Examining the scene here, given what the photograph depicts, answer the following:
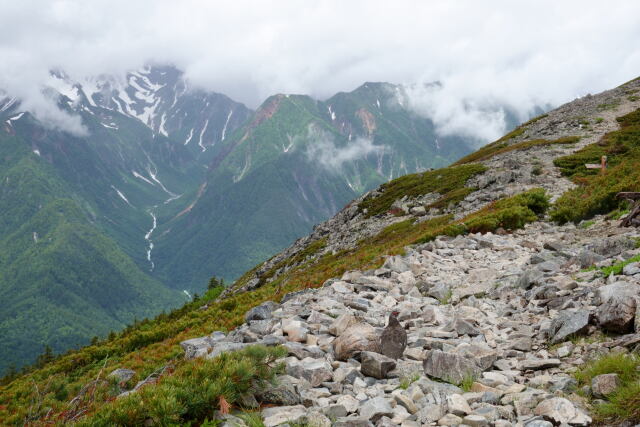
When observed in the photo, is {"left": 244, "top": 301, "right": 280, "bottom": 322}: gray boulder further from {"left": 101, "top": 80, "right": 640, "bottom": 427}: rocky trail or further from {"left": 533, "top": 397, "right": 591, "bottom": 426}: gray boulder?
{"left": 533, "top": 397, "right": 591, "bottom": 426}: gray boulder

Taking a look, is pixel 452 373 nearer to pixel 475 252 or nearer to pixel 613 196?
pixel 475 252

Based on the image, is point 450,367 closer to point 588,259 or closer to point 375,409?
point 375,409

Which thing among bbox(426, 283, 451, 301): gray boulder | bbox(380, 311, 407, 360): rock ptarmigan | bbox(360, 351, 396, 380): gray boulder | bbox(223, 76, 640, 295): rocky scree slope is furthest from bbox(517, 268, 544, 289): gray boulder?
bbox(223, 76, 640, 295): rocky scree slope

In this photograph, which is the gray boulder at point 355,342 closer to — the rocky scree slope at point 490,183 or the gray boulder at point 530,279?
the gray boulder at point 530,279

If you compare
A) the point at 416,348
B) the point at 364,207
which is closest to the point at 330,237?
the point at 364,207

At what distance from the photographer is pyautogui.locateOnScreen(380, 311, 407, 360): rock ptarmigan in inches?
360

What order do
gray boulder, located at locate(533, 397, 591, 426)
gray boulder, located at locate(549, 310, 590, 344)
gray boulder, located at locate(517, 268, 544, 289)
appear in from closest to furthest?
gray boulder, located at locate(533, 397, 591, 426) < gray boulder, located at locate(549, 310, 590, 344) < gray boulder, located at locate(517, 268, 544, 289)

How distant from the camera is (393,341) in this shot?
923 centimetres

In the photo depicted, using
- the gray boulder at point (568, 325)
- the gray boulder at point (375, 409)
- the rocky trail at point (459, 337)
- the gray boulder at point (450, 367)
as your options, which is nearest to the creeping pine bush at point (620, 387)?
the rocky trail at point (459, 337)

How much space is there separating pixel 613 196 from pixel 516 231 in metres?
5.02

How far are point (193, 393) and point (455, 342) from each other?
565 centimetres

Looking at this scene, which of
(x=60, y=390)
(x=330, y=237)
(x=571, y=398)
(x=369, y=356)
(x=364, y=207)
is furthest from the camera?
(x=364, y=207)

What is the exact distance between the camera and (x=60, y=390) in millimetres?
16719

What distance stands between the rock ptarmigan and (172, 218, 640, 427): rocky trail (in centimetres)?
15
